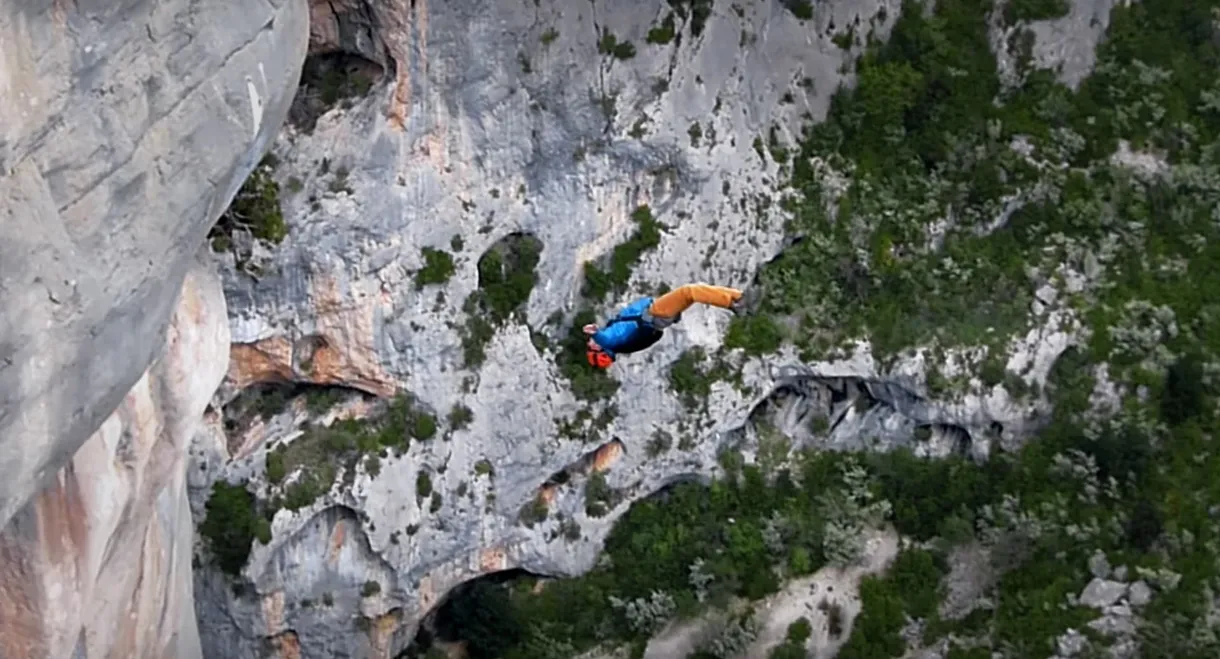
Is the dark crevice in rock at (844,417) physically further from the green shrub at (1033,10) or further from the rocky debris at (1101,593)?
the green shrub at (1033,10)

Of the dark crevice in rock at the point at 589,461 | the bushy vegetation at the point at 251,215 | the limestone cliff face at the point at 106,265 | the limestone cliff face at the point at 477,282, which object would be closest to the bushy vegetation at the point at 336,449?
the limestone cliff face at the point at 477,282

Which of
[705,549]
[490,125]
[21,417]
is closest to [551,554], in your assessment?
[705,549]

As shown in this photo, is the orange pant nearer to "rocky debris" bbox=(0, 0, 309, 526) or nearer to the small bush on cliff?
"rocky debris" bbox=(0, 0, 309, 526)

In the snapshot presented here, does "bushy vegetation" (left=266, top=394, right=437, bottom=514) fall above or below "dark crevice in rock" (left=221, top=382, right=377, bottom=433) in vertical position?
below

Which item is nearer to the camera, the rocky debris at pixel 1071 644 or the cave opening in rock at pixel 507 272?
the cave opening in rock at pixel 507 272

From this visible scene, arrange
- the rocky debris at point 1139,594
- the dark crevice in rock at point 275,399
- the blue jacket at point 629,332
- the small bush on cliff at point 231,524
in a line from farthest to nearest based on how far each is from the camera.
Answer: the rocky debris at point 1139,594 < the dark crevice in rock at point 275,399 < the small bush on cliff at point 231,524 < the blue jacket at point 629,332

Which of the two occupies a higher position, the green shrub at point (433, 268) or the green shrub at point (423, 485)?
the green shrub at point (433, 268)

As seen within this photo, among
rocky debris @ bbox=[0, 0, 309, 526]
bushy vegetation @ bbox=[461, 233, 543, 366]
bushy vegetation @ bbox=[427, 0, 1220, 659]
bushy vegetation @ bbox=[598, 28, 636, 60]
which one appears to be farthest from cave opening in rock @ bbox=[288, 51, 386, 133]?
rocky debris @ bbox=[0, 0, 309, 526]
